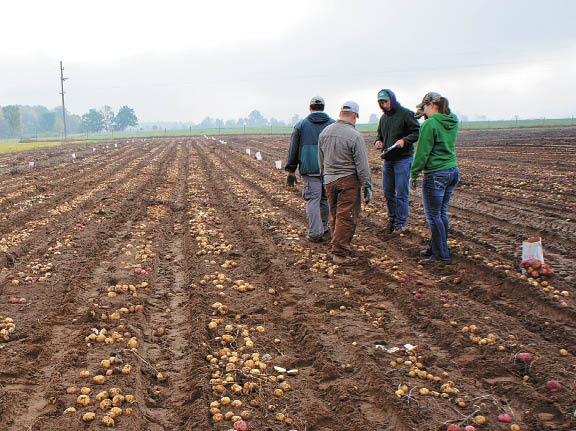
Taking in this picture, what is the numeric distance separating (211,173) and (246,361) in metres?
14.0

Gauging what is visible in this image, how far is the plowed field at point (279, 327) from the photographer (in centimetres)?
314

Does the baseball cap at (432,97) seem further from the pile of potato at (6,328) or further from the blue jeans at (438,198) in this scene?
the pile of potato at (6,328)

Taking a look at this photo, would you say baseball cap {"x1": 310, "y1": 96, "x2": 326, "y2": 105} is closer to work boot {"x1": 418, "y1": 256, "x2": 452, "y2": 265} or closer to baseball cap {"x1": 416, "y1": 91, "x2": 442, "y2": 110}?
baseball cap {"x1": 416, "y1": 91, "x2": 442, "y2": 110}

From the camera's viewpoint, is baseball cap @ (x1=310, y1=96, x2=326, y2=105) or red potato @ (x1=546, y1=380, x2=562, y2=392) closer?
red potato @ (x1=546, y1=380, x2=562, y2=392)

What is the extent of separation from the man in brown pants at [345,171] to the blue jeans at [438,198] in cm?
82

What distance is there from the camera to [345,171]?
20.9 ft

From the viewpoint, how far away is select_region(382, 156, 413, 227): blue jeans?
745cm

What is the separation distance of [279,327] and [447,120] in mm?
3486

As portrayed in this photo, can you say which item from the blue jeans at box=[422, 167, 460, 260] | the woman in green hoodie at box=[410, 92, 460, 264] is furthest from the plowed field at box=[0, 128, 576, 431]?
the woman in green hoodie at box=[410, 92, 460, 264]

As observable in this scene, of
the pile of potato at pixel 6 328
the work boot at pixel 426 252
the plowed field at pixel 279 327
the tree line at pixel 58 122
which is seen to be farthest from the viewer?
the tree line at pixel 58 122

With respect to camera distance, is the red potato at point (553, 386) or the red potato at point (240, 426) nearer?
the red potato at point (240, 426)

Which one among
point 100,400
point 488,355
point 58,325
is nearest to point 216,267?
point 58,325

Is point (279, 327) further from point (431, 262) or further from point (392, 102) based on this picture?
point (392, 102)

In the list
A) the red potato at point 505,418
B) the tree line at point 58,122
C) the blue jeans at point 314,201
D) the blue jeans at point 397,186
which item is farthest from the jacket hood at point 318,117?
the tree line at point 58,122
